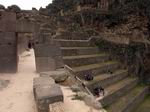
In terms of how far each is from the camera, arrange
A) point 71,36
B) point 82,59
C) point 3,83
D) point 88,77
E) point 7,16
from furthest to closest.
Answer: point 71,36 → point 82,59 → point 88,77 → point 7,16 → point 3,83

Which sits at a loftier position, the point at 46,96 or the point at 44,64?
the point at 44,64

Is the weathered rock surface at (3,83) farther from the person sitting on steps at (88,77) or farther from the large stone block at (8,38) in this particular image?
the person sitting on steps at (88,77)

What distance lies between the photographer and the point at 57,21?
23.3 meters

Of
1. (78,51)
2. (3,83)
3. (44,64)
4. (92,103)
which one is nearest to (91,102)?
(92,103)

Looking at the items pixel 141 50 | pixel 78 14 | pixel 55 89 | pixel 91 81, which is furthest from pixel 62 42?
pixel 78 14

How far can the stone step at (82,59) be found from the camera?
11.3 m

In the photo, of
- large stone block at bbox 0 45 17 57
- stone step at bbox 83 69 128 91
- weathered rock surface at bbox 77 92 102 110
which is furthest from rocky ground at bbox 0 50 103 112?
stone step at bbox 83 69 128 91

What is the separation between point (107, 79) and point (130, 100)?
55.3 inches

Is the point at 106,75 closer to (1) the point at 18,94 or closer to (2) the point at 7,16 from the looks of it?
(2) the point at 7,16

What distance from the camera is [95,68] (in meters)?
11.5

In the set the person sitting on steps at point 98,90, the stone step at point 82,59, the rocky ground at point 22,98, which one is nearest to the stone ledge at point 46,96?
the rocky ground at point 22,98

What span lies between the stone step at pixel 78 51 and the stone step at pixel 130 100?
3282 millimetres

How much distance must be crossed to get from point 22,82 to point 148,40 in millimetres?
8982

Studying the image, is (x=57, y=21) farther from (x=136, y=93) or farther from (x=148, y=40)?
(x=136, y=93)
